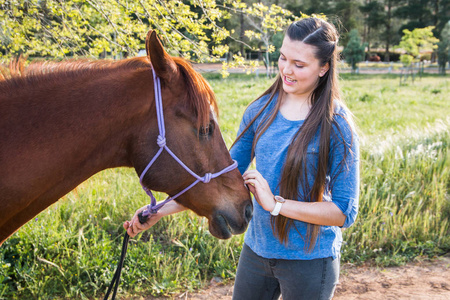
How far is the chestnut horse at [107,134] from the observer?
167cm

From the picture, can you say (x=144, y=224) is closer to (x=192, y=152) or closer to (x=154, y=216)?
(x=154, y=216)

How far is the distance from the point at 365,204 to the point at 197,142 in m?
3.55

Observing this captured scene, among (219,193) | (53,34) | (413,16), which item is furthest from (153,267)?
(413,16)

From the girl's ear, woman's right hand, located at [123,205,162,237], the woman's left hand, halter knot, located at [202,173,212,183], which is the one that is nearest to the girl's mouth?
the girl's ear

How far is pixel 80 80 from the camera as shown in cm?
180

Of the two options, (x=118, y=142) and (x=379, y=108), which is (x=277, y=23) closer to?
(x=118, y=142)

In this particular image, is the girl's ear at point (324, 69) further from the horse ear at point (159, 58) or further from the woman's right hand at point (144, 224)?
the woman's right hand at point (144, 224)

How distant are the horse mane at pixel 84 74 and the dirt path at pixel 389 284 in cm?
221

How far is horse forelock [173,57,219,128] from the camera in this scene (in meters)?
1.85

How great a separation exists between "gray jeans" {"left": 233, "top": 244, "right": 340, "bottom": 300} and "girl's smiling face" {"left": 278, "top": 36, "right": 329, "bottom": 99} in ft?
2.90

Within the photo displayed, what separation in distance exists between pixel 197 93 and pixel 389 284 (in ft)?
10.2

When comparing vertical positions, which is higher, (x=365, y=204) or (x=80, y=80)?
(x=80, y=80)

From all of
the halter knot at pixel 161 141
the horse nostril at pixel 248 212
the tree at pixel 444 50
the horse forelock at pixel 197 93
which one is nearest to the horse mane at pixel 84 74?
the horse forelock at pixel 197 93

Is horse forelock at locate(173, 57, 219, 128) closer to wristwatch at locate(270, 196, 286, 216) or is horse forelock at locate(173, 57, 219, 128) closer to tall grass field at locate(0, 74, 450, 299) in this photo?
wristwatch at locate(270, 196, 286, 216)
